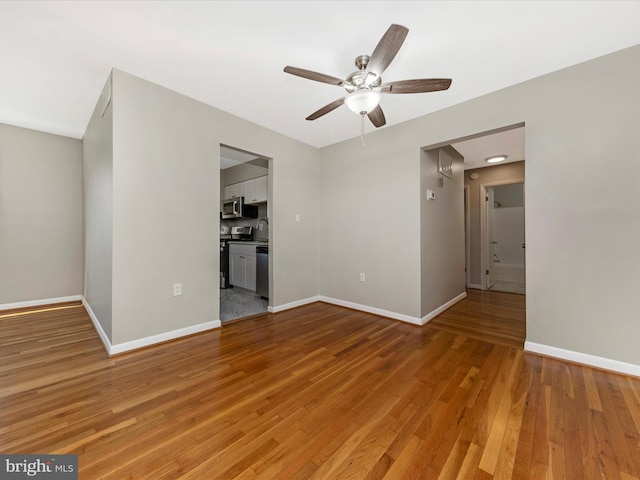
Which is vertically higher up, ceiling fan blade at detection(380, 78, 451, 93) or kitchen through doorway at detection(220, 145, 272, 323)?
ceiling fan blade at detection(380, 78, 451, 93)

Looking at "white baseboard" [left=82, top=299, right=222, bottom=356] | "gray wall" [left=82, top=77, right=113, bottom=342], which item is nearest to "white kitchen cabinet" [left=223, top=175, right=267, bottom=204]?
"gray wall" [left=82, top=77, right=113, bottom=342]

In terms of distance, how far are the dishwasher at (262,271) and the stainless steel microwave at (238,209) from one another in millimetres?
1302

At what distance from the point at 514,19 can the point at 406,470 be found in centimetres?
278

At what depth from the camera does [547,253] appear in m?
2.35

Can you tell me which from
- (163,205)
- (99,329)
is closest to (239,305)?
(99,329)

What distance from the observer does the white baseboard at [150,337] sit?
7.63 feet

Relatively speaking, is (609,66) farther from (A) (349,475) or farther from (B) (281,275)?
(B) (281,275)

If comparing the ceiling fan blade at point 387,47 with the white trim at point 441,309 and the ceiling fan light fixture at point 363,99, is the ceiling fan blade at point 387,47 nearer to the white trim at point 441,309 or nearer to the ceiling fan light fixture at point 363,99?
the ceiling fan light fixture at point 363,99

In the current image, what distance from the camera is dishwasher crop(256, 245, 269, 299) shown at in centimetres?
426

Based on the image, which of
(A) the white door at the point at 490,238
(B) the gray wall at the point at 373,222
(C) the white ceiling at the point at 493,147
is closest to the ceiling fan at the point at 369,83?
(B) the gray wall at the point at 373,222

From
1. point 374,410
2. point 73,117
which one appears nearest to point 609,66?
point 374,410

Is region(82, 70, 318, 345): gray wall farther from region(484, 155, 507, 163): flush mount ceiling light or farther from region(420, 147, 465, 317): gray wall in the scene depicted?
region(484, 155, 507, 163): flush mount ceiling light

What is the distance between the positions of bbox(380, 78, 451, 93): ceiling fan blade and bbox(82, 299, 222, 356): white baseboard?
9.55ft

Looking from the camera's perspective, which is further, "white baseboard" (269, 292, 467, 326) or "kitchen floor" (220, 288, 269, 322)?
"kitchen floor" (220, 288, 269, 322)
